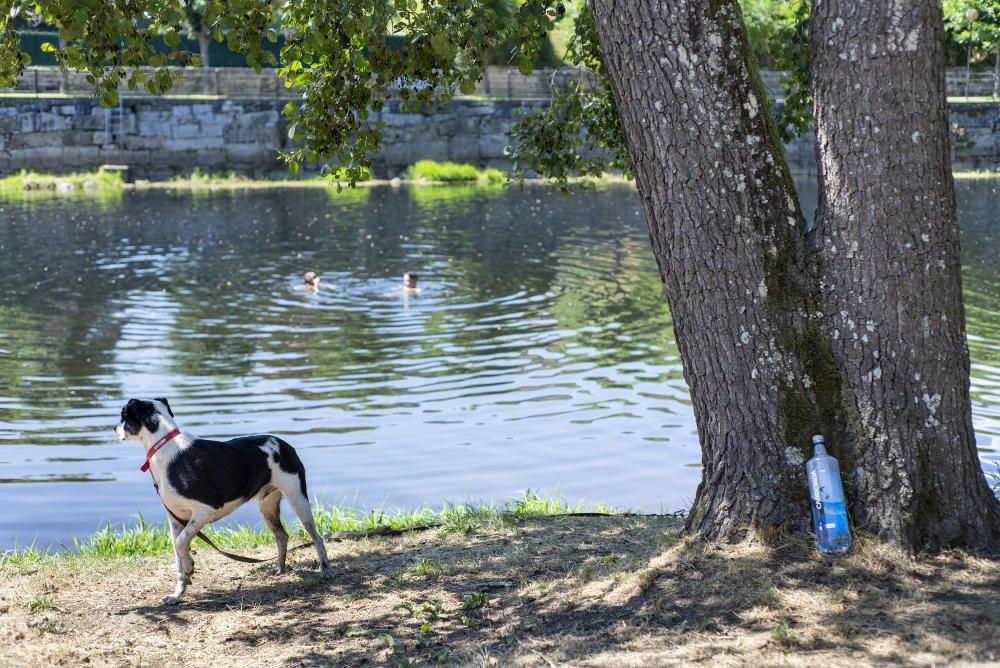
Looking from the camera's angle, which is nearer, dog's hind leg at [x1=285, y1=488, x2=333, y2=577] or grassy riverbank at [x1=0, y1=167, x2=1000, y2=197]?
dog's hind leg at [x1=285, y1=488, x2=333, y2=577]

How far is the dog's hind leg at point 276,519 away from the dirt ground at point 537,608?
0.12 meters

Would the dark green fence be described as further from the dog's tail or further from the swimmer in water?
the dog's tail

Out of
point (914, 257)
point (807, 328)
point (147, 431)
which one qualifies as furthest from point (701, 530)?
point (147, 431)

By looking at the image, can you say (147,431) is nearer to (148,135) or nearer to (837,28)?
(837,28)

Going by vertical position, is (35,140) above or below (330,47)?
above

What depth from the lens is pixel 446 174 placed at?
142 ft

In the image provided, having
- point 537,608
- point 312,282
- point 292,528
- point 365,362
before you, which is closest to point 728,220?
point 537,608

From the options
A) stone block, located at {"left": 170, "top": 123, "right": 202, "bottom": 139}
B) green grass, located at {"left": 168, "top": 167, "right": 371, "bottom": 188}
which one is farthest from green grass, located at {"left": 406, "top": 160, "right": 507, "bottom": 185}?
stone block, located at {"left": 170, "top": 123, "right": 202, "bottom": 139}

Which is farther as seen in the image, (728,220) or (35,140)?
(35,140)

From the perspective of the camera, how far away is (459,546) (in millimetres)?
6375

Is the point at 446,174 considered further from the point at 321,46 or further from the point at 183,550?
the point at 183,550

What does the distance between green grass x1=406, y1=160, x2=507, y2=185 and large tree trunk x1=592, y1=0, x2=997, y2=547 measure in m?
38.3

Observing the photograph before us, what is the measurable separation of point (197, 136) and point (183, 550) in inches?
1510

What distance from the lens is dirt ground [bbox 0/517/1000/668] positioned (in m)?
4.32
